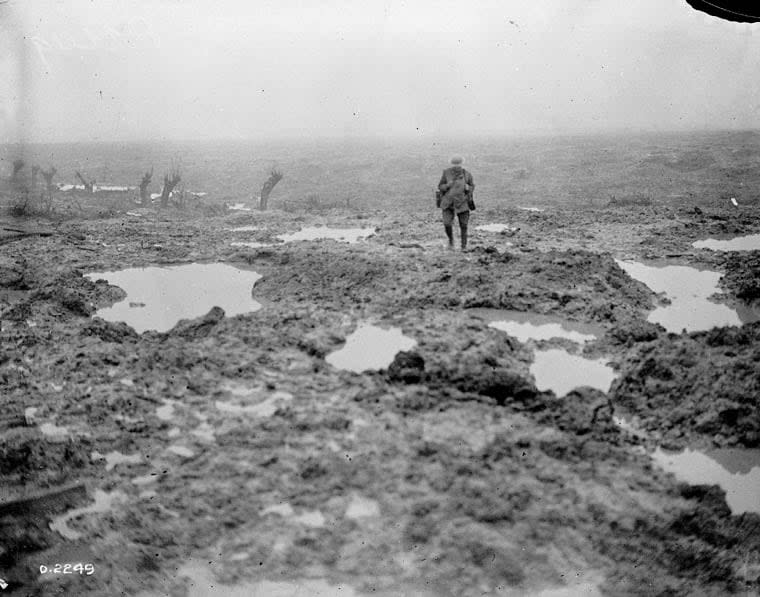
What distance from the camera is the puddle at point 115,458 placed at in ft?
12.9

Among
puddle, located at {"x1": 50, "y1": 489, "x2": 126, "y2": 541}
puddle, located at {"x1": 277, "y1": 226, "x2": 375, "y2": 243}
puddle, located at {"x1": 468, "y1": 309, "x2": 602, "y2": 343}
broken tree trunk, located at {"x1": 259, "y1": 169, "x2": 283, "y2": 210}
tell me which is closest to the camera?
puddle, located at {"x1": 50, "y1": 489, "x2": 126, "y2": 541}

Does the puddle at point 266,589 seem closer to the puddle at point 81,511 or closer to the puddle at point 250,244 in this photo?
the puddle at point 81,511

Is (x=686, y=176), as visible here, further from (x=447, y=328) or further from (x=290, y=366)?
(x=290, y=366)

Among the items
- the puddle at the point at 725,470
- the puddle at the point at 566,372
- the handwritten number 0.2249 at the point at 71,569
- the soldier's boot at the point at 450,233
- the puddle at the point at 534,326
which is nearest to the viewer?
the handwritten number 0.2249 at the point at 71,569

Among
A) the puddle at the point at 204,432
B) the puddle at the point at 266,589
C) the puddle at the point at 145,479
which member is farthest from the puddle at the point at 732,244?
the puddle at the point at 145,479

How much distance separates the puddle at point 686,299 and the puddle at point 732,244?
175 centimetres

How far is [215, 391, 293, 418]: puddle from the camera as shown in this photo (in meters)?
4.62

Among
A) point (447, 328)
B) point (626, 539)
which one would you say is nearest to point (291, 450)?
point (626, 539)

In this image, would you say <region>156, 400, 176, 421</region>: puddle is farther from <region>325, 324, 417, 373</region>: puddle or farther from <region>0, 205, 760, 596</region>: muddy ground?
<region>325, 324, 417, 373</region>: puddle

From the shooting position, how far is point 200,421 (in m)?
4.51

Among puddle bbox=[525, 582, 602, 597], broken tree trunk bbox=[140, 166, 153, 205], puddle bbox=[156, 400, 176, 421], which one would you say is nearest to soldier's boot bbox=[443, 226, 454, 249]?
puddle bbox=[156, 400, 176, 421]

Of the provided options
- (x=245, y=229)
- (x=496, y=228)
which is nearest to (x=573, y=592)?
(x=496, y=228)

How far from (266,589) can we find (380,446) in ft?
4.54

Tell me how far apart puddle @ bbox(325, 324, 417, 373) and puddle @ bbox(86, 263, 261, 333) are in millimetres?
1824
